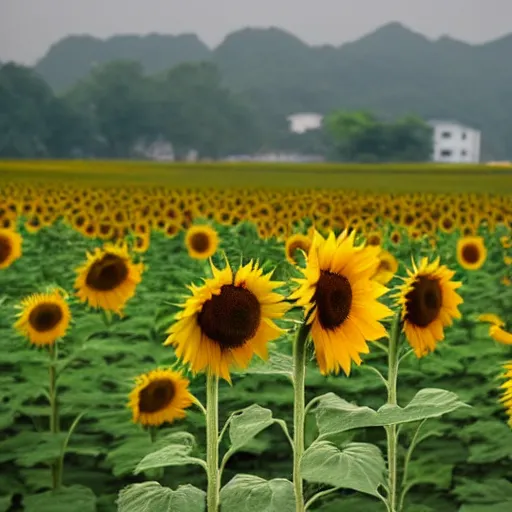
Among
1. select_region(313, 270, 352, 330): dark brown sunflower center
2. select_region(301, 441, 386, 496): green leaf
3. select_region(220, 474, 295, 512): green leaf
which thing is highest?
select_region(313, 270, 352, 330): dark brown sunflower center

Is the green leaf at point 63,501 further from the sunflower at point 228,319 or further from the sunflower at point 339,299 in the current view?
the sunflower at point 339,299

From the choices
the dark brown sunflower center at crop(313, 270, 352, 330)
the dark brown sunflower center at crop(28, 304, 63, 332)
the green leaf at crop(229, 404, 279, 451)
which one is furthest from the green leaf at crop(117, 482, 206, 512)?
→ the dark brown sunflower center at crop(28, 304, 63, 332)

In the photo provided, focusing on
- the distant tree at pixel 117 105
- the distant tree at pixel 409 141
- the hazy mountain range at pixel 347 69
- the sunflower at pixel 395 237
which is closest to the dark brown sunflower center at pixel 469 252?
the sunflower at pixel 395 237

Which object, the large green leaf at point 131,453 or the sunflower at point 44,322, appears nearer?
the large green leaf at point 131,453

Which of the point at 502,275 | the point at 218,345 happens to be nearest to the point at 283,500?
the point at 218,345

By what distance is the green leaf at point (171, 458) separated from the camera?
1548 mm

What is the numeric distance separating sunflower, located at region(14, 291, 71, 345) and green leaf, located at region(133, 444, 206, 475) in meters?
1.68

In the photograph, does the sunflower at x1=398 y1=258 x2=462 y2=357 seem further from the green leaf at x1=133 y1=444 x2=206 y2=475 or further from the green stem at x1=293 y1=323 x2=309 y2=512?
the green leaf at x1=133 y1=444 x2=206 y2=475

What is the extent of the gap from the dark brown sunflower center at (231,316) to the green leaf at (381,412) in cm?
20

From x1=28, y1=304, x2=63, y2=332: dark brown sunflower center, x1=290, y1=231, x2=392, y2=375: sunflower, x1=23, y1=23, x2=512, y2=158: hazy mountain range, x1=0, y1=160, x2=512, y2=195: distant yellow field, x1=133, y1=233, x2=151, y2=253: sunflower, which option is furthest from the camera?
x1=23, y1=23, x2=512, y2=158: hazy mountain range

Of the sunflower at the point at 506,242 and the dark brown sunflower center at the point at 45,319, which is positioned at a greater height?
the sunflower at the point at 506,242

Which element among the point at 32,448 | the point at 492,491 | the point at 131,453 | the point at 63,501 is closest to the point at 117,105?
the point at 32,448

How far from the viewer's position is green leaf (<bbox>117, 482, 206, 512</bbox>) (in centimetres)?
146

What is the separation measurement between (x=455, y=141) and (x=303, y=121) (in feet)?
19.5
